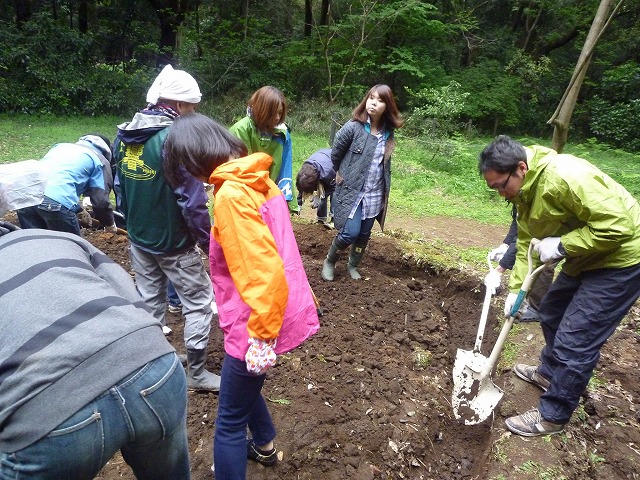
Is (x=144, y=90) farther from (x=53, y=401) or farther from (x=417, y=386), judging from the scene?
(x=53, y=401)

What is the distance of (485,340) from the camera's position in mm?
3557

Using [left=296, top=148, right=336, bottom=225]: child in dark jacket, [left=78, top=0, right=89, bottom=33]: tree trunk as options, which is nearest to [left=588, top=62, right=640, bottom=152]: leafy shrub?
[left=296, top=148, right=336, bottom=225]: child in dark jacket

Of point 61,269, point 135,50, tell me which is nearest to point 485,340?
point 61,269

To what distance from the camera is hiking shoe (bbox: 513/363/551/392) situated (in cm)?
292

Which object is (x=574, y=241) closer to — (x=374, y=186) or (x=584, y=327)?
(x=584, y=327)

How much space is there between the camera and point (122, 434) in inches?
46.7

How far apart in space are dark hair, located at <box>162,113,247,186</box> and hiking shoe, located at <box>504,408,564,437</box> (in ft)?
6.94

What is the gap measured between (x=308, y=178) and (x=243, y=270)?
11.0 ft

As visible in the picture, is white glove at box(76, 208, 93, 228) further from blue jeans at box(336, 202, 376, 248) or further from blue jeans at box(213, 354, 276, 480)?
blue jeans at box(213, 354, 276, 480)

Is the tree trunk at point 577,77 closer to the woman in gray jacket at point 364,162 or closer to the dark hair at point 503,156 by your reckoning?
the woman in gray jacket at point 364,162

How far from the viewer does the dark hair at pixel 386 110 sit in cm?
368

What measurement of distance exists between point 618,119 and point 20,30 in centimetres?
1755

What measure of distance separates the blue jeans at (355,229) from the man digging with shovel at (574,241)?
157 cm

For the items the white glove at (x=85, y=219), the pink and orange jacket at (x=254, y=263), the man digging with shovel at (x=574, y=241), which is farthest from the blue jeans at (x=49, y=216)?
the man digging with shovel at (x=574, y=241)
